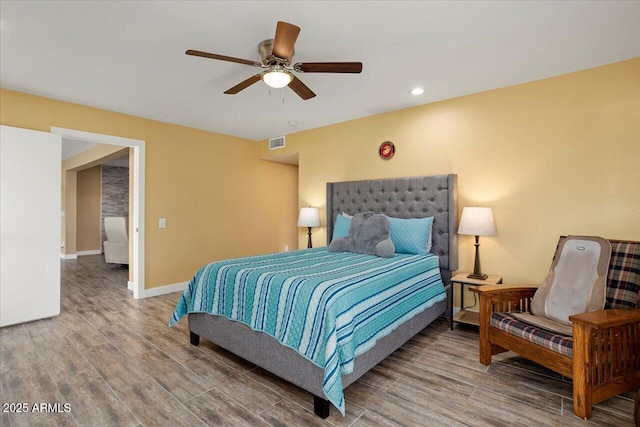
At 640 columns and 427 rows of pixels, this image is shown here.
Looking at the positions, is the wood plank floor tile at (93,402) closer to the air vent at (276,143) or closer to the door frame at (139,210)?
the door frame at (139,210)

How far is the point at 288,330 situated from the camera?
1940 millimetres

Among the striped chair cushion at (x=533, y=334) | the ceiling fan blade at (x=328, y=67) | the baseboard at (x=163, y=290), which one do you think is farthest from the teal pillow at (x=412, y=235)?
the baseboard at (x=163, y=290)

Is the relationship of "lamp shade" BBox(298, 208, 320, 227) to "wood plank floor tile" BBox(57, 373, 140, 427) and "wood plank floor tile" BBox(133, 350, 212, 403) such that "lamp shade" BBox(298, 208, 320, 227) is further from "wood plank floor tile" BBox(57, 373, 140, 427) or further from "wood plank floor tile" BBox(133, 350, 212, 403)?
"wood plank floor tile" BBox(57, 373, 140, 427)

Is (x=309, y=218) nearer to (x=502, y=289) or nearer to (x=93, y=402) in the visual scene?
(x=502, y=289)

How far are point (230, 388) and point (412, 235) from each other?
237 centimetres

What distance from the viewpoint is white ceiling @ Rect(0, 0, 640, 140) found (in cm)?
199

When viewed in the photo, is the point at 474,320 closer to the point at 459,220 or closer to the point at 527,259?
the point at 527,259

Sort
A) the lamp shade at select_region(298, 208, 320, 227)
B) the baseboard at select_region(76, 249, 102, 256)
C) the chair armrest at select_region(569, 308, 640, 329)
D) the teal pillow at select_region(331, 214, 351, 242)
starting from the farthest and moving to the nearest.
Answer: the baseboard at select_region(76, 249, 102, 256) < the lamp shade at select_region(298, 208, 320, 227) < the teal pillow at select_region(331, 214, 351, 242) < the chair armrest at select_region(569, 308, 640, 329)

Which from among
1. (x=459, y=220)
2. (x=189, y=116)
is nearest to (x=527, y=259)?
(x=459, y=220)

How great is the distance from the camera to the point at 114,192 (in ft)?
29.2

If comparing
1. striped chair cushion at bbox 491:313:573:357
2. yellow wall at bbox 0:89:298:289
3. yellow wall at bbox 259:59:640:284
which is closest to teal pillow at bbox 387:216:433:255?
yellow wall at bbox 259:59:640:284

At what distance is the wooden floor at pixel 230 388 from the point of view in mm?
1796

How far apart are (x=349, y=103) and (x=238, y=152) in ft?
8.42

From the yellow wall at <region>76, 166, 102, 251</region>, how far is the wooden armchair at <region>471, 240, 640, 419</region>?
9.93 metres
